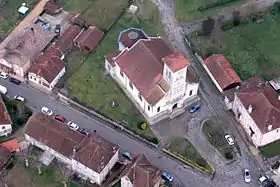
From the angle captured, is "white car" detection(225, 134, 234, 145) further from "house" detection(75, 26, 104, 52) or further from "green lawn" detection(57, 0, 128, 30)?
"green lawn" detection(57, 0, 128, 30)

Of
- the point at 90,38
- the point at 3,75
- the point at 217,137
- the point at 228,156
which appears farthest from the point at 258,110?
the point at 3,75

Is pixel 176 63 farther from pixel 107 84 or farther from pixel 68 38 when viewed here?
pixel 68 38

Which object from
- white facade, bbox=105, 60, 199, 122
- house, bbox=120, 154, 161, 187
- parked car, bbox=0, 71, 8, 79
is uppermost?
parked car, bbox=0, 71, 8, 79

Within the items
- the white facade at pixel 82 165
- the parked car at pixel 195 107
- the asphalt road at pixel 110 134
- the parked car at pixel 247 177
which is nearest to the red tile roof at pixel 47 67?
the asphalt road at pixel 110 134

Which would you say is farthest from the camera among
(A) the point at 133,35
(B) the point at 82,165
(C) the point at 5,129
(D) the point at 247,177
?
(A) the point at 133,35

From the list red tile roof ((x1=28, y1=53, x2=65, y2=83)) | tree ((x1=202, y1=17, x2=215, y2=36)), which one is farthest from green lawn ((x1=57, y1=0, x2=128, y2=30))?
tree ((x1=202, y1=17, x2=215, y2=36))

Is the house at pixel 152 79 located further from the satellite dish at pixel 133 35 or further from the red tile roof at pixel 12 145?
the red tile roof at pixel 12 145

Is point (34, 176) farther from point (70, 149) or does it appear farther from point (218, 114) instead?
point (218, 114)
